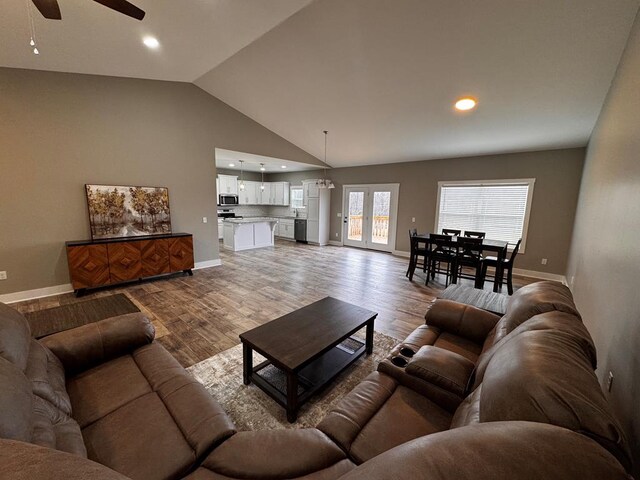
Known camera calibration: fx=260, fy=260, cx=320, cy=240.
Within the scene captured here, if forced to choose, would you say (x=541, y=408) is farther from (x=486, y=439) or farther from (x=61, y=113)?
(x=61, y=113)

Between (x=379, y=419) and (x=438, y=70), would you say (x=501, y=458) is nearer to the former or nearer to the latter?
(x=379, y=419)

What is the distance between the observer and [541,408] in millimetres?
696

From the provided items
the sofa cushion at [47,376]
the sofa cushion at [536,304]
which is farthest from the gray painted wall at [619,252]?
the sofa cushion at [47,376]

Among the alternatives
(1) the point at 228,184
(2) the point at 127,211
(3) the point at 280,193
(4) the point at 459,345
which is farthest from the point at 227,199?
(4) the point at 459,345

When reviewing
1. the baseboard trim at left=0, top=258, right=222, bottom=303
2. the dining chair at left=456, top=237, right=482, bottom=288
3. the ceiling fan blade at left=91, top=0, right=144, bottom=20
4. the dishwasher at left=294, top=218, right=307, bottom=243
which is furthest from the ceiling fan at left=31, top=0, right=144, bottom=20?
the dishwasher at left=294, top=218, right=307, bottom=243

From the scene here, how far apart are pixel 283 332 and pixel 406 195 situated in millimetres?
5883

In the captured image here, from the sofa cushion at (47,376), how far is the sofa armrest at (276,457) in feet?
2.41

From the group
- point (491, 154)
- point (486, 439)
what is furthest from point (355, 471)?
point (491, 154)

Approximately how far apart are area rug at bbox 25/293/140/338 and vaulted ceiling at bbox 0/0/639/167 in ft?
9.51

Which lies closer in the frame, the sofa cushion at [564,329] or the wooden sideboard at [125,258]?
the sofa cushion at [564,329]

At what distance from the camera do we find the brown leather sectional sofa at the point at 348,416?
550mm

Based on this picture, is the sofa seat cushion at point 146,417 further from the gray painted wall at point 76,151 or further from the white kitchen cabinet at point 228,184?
the white kitchen cabinet at point 228,184

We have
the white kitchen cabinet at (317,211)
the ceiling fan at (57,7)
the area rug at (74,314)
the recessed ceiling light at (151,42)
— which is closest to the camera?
the ceiling fan at (57,7)

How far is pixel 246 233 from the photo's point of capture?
758 cm
